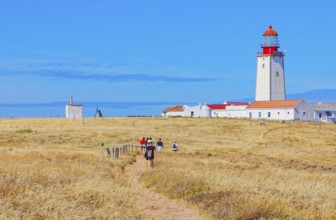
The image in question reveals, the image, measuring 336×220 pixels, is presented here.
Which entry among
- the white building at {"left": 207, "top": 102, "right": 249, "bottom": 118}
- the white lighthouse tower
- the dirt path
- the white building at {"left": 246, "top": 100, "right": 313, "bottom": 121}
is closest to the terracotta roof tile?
the white building at {"left": 246, "top": 100, "right": 313, "bottom": 121}

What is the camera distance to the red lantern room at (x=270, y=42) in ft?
326

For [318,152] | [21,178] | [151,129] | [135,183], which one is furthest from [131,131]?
[21,178]

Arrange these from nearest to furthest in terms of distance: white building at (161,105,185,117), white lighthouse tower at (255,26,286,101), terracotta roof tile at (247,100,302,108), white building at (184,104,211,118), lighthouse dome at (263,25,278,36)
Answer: terracotta roof tile at (247,100,302,108) < white lighthouse tower at (255,26,286,101) < lighthouse dome at (263,25,278,36) < white building at (184,104,211,118) < white building at (161,105,185,117)

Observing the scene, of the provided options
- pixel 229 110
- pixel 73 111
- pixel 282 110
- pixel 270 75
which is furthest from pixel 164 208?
pixel 229 110

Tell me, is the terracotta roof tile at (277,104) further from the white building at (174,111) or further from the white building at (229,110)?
the white building at (174,111)

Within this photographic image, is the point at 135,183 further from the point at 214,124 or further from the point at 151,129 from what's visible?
the point at 214,124

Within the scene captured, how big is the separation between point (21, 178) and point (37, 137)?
142 ft

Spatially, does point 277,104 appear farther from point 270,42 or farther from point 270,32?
point 270,32

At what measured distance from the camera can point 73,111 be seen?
88.2 meters

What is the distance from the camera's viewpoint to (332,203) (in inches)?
506

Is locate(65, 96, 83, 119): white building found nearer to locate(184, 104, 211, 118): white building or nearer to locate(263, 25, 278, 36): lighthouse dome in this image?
locate(184, 104, 211, 118): white building

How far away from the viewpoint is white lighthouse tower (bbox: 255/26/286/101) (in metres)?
96.1

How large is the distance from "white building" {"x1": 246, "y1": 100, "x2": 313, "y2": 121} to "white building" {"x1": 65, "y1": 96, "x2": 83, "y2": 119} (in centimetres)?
2899

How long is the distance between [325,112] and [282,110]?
1480cm
